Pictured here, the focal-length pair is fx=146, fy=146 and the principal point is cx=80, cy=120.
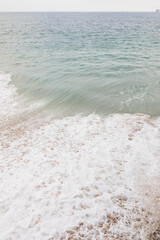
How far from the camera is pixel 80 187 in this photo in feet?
19.2

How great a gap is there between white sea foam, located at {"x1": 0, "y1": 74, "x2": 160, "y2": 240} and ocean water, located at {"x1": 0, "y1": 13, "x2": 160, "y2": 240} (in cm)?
3

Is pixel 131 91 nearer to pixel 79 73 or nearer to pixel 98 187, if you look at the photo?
pixel 79 73

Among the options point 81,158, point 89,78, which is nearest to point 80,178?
point 81,158

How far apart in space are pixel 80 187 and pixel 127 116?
5.96m

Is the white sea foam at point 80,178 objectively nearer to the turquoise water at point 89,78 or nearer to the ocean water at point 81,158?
the ocean water at point 81,158

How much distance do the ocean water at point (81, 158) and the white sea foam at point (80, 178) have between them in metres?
0.03

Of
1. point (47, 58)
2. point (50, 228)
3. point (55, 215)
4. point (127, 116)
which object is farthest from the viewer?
point (47, 58)

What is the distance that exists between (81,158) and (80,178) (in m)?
1.08

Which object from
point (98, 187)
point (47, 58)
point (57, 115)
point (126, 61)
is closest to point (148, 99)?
point (57, 115)

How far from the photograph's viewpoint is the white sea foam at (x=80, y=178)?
4.69 meters

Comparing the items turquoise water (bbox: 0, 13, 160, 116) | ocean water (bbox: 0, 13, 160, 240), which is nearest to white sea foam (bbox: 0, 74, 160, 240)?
ocean water (bbox: 0, 13, 160, 240)

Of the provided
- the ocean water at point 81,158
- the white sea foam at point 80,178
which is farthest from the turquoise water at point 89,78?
the white sea foam at point 80,178

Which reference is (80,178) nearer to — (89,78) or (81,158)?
(81,158)

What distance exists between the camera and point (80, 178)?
6195 mm
